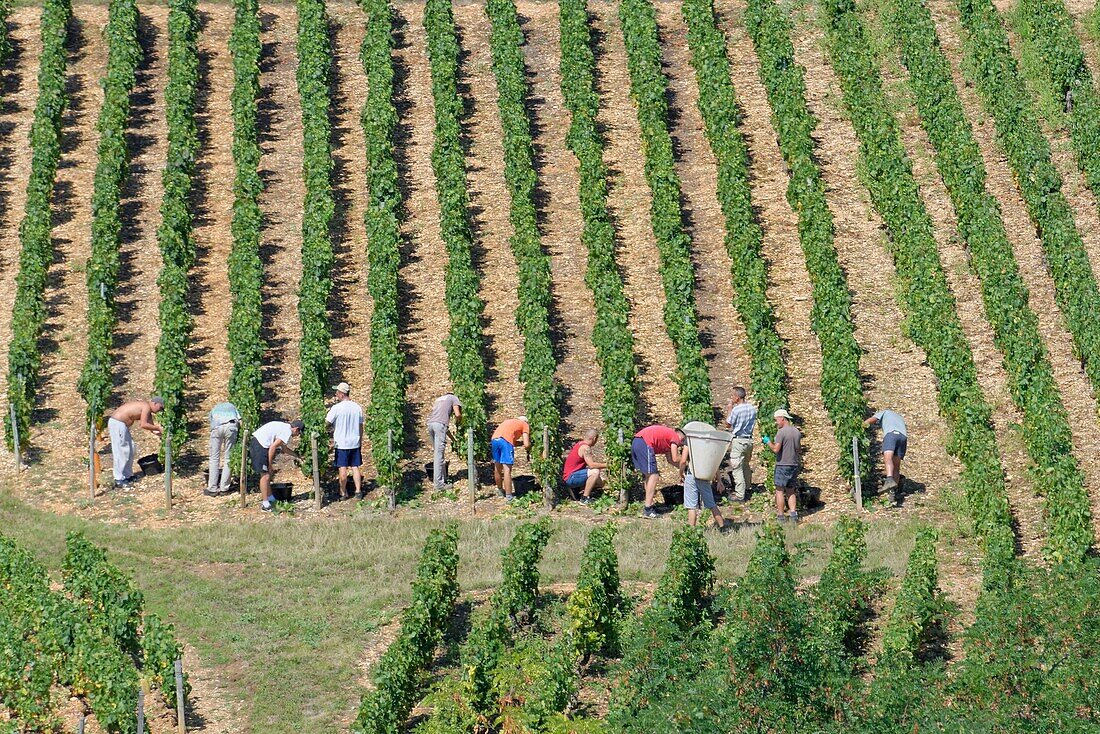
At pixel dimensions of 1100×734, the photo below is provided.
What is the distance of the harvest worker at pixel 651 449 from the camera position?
2522 cm

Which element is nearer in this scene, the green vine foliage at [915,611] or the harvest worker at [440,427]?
the green vine foliage at [915,611]

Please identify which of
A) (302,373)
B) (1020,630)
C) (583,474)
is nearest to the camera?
(1020,630)

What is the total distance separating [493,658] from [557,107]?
20.2m

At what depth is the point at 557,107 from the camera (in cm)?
3844

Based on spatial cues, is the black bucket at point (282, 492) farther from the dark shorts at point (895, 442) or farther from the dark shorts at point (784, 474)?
the dark shorts at point (895, 442)

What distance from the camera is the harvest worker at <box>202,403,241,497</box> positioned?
85.9ft

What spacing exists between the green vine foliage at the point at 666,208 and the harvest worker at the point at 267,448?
6.13m

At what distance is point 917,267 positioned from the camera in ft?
102

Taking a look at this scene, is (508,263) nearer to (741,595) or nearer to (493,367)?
(493,367)

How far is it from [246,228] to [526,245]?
17.3ft

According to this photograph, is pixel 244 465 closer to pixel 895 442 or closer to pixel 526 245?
pixel 526 245

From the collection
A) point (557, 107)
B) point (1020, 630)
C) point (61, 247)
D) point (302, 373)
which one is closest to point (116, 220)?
point (61, 247)

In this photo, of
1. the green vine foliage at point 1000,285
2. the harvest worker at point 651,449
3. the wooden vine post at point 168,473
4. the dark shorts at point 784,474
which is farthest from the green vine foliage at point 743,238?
the wooden vine post at point 168,473

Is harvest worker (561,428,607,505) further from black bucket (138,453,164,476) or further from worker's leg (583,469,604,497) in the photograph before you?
black bucket (138,453,164,476)
